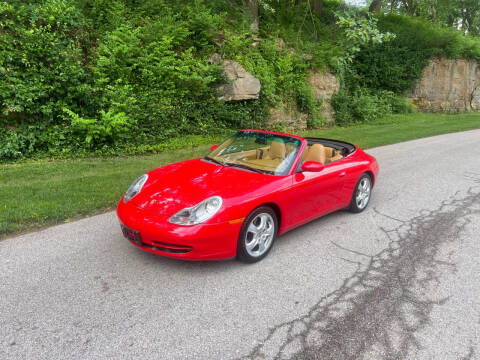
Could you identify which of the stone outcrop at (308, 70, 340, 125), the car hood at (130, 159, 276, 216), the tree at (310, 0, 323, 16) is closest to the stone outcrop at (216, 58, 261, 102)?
the stone outcrop at (308, 70, 340, 125)

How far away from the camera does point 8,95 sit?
852 cm

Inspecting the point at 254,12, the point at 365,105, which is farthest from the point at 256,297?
the point at 365,105

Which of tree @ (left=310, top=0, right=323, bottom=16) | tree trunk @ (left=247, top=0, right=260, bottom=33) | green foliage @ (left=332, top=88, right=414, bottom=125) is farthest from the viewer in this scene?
tree @ (left=310, top=0, right=323, bottom=16)

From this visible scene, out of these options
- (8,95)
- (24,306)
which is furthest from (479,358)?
(8,95)

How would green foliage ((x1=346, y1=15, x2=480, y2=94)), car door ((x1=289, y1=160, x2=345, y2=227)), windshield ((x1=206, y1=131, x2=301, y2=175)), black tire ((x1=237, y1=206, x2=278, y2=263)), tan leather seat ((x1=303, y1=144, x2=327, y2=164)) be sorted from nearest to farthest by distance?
black tire ((x1=237, y1=206, x2=278, y2=263)), car door ((x1=289, y1=160, x2=345, y2=227)), windshield ((x1=206, y1=131, x2=301, y2=175)), tan leather seat ((x1=303, y1=144, x2=327, y2=164)), green foliage ((x1=346, y1=15, x2=480, y2=94))

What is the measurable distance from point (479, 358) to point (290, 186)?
237cm

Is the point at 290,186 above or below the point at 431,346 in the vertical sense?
above

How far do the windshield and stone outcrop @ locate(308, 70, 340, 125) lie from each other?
11.6m

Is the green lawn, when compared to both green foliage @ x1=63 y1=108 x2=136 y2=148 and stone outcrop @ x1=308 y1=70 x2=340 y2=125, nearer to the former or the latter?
green foliage @ x1=63 y1=108 x2=136 y2=148

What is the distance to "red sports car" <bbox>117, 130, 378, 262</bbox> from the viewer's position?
12.0 ft

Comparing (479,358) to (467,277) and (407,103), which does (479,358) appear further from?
(407,103)

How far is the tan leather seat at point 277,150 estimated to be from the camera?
4.85m

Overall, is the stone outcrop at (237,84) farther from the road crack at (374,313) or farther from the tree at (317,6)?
the tree at (317,6)

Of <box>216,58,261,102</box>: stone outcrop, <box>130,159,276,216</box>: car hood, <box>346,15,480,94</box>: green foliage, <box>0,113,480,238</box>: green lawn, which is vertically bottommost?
<box>0,113,480,238</box>: green lawn
